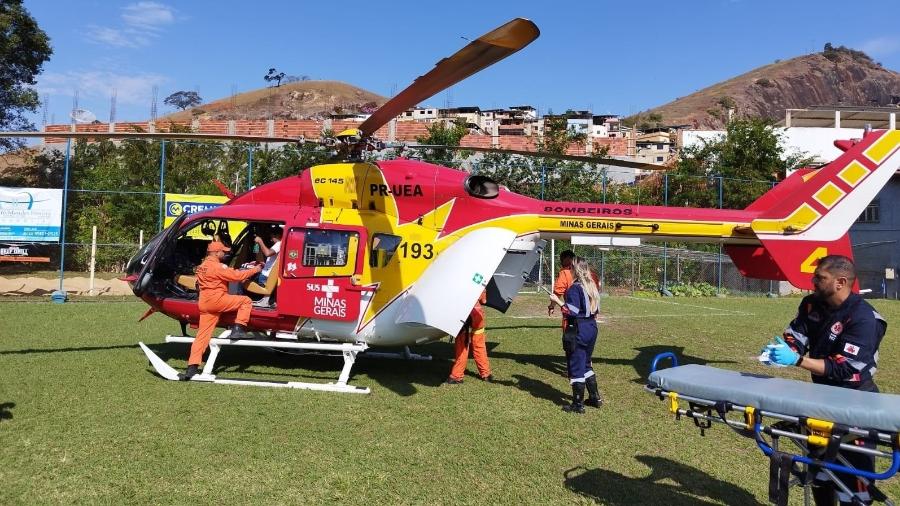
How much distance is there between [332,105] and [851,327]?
179 meters

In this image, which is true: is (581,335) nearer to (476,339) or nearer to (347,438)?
(476,339)

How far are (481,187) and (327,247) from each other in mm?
2283

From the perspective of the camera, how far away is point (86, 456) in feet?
16.2

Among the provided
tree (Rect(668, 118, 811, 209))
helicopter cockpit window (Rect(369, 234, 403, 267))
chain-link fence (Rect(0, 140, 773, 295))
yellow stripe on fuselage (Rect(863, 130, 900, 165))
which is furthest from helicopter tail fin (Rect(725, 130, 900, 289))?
tree (Rect(668, 118, 811, 209))

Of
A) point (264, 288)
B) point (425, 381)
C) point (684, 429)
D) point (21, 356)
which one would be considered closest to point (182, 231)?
point (264, 288)

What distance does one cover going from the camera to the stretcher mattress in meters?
2.81

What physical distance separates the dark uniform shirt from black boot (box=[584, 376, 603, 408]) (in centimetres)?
313

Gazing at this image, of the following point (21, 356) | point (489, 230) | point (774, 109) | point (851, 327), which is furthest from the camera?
point (774, 109)

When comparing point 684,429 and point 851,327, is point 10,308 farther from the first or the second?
point 851,327

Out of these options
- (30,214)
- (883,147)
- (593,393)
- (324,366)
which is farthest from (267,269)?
(30,214)

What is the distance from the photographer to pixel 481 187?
807cm

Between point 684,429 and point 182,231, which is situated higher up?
point 182,231

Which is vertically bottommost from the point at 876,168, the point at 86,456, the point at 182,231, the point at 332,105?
the point at 86,456

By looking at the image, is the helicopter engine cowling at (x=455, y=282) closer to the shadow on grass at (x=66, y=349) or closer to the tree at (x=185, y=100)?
the shadow on grass at (x=66, y=349)
